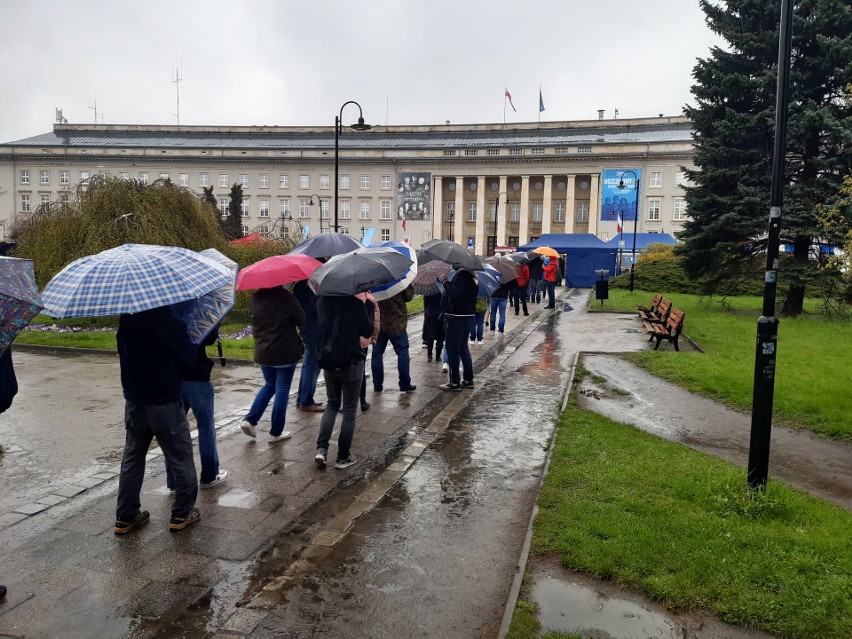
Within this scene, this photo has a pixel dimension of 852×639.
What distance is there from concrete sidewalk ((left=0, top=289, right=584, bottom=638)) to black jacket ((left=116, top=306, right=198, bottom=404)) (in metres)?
1.11

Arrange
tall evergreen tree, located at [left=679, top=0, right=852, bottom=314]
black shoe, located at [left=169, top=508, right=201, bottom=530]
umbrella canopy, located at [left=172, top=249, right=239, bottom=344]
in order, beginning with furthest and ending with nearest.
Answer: tall evergreen tree, located at [left=679, top=0, right=852, bottom=314], umbrella canopy, located at [left=172, top=249, right=239, bottom=344], black shoe, located at [left=169, top=508, right=201, bottom=530]

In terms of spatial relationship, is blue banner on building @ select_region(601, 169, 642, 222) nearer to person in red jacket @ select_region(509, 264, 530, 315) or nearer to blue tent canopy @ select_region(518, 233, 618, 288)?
blue tent canopy @ select_region(518, 233, 618, 288)

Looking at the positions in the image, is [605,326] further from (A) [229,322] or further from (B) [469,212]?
(B) [469,212]

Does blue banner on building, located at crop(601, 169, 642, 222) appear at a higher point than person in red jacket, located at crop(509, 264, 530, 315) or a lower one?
higher

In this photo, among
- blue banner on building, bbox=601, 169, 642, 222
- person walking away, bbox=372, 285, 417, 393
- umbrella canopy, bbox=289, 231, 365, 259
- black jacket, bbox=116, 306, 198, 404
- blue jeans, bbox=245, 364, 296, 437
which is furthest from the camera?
blue banner on building, bbox=601, 169, 642, 222

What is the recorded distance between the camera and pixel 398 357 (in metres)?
9.67

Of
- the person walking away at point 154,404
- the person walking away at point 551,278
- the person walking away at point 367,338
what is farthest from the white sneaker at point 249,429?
the person walking away at point 551,278

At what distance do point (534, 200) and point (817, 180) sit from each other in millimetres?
63696

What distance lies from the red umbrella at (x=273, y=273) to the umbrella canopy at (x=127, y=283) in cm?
160

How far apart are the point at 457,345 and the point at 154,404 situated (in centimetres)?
568

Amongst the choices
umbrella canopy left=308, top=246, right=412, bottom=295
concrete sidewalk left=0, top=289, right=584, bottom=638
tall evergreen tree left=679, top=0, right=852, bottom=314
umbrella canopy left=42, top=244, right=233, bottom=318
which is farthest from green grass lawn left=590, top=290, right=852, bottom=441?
umbrella canopy left=42, top=244, right=233, bottom=318

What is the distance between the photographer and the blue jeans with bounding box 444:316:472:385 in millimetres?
9602

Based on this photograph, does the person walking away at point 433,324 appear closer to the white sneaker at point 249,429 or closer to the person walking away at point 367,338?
the person walking away at point 367,338

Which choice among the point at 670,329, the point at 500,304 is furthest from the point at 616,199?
the point at 670,329
